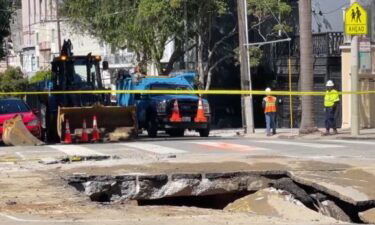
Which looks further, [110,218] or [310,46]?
[310,46]

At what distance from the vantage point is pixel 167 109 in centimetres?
2548

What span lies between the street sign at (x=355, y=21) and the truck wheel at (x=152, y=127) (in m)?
7.16

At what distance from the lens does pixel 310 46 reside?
25125mm

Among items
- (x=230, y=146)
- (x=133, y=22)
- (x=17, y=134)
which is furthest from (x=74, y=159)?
(x=133, y=22)

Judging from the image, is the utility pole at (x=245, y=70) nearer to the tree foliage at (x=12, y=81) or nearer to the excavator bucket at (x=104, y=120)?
the excavator bucket at (x=104, y=120)

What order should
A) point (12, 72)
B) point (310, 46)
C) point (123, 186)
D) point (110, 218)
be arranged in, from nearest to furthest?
point (110, 218)
point (123, 186)
point (310, 46)
point (12, 72)

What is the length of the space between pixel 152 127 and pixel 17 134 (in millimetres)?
7297

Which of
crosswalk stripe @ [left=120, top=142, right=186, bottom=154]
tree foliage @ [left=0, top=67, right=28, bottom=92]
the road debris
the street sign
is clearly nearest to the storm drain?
the road debris

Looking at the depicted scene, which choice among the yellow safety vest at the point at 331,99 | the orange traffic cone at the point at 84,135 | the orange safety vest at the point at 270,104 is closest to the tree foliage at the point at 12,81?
the orange safety vest at the point at 270,104

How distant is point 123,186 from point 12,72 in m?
54.4

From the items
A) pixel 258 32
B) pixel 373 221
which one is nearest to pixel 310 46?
pixel 258 32

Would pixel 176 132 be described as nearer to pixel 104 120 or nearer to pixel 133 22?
pixel 104 120

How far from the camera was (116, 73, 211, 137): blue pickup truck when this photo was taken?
83.5ft

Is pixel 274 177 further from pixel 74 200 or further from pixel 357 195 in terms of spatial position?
pixel 74 200
